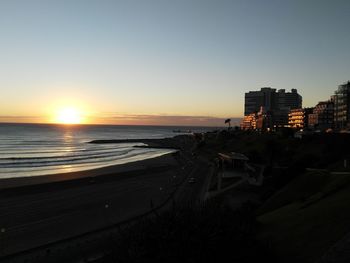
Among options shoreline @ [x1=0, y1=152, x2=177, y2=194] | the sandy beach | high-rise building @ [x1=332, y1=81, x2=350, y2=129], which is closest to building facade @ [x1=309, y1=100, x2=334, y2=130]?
high-rise building @ [x1=332, y1=81, x2=350, y2=129]

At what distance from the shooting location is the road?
3141 centimetres

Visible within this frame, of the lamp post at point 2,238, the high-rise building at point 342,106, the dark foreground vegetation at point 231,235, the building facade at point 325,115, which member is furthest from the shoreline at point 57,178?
the building facade at point 325,115

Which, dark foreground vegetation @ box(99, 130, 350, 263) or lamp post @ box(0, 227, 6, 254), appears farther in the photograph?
lamp post @ box(0, 227, 6, 254)

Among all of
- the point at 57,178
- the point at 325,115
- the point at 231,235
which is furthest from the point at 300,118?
the point at 231,235

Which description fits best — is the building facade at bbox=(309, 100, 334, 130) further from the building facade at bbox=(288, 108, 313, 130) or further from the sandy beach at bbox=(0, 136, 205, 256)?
the sandy beach at bbox=(0, 136, 205, 256)

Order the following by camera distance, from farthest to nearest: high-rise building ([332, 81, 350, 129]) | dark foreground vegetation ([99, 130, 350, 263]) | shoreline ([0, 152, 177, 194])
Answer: high-rise building ([332, 81, 350, 129])
shoreline ([0, 152, 177, 194])
dark foreground vegetation ([99, 130, 350, 263])

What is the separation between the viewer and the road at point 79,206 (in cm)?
3141

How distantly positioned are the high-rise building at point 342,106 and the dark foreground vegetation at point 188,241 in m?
124

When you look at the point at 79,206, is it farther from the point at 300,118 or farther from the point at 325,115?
the point at 300,118

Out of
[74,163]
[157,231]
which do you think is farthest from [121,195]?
[74,163]

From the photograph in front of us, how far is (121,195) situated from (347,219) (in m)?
34.4

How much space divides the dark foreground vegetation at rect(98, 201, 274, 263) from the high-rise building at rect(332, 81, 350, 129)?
124422mm

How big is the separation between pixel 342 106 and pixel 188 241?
13433cm

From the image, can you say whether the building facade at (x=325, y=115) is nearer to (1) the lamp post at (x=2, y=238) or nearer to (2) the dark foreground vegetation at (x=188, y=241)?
(1) the lamp post at (x=2, y=238)
